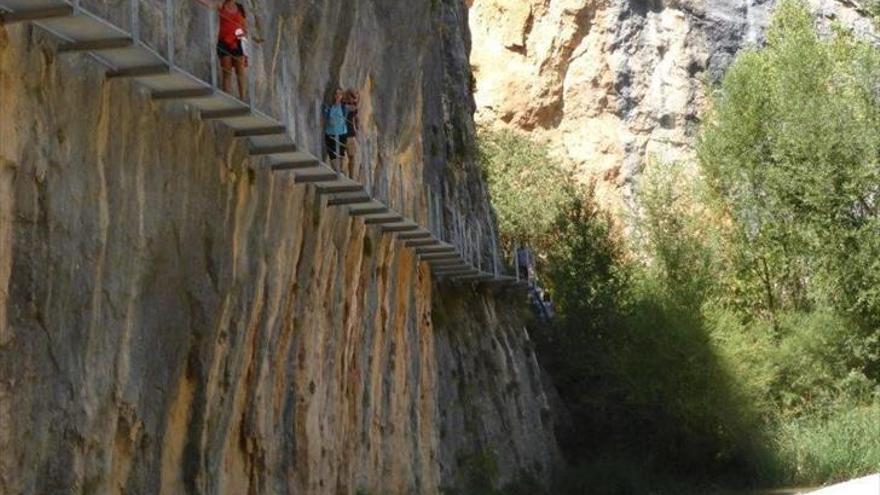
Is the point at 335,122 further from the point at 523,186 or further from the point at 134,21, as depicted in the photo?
the point at 523,186


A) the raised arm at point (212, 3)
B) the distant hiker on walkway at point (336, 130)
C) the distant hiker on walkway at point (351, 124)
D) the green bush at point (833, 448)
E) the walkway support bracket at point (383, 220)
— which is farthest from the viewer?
the green bush at point (833, 448)

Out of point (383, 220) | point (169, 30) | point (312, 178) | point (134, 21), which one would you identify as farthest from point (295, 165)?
point (134, 21)

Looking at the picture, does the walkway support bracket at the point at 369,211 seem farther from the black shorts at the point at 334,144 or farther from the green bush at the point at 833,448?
the green bush at the point at 833,448

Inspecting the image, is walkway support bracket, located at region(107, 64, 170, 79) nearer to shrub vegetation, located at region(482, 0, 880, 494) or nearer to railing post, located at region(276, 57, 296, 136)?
railing post, located at region(276, 57, 296, 136)

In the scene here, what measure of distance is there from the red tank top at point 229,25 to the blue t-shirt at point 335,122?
220 inches

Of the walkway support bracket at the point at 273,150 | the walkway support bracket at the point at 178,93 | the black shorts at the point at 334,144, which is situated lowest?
the walkway support bracket at the point at 178,93

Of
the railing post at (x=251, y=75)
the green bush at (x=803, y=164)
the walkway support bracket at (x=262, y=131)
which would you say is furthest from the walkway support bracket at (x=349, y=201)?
the green bush at (x=803, y=164)

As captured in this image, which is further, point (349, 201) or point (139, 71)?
point (349, 201)

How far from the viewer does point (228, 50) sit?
1547cm

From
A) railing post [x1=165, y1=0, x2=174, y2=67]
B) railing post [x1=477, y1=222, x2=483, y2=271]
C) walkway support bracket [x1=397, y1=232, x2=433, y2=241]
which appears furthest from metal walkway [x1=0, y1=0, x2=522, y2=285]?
railing post [x1=477, y1=222, x2=483, y2=271]

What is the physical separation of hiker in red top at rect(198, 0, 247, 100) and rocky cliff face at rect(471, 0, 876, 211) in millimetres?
42791

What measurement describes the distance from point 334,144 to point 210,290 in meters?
6.17

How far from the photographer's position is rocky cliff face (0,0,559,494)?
11.5 m

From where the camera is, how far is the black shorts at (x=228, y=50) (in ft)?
50.5
